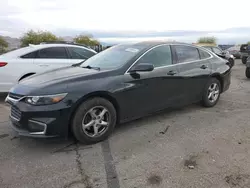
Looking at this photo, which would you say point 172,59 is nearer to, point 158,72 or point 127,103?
point 158,72

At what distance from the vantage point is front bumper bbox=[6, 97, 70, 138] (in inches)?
133

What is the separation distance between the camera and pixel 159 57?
4.65m

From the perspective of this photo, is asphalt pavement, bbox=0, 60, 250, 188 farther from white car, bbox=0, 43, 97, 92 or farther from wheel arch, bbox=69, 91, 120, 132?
white car, bbox=0, 43, 97, 92

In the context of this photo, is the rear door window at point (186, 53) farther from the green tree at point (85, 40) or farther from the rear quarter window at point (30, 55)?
the green tree at point (85, 40)

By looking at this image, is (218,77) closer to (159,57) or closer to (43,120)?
(159,57)

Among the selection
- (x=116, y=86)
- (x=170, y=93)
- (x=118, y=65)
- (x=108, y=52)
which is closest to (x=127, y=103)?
(x=116, y=86)

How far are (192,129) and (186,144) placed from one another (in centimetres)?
67

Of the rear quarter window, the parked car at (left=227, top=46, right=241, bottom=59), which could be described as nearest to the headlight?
the rear quarter window

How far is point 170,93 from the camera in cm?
475

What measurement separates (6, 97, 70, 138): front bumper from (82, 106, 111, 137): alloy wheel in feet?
1.06

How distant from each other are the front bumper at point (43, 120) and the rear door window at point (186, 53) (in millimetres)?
2574

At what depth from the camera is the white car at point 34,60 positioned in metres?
6.28

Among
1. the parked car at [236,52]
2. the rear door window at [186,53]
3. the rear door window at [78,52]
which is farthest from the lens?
the parked car at [236,52]

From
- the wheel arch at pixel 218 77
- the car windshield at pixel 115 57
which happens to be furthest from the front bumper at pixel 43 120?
the wheel arch at pixel 218 77
